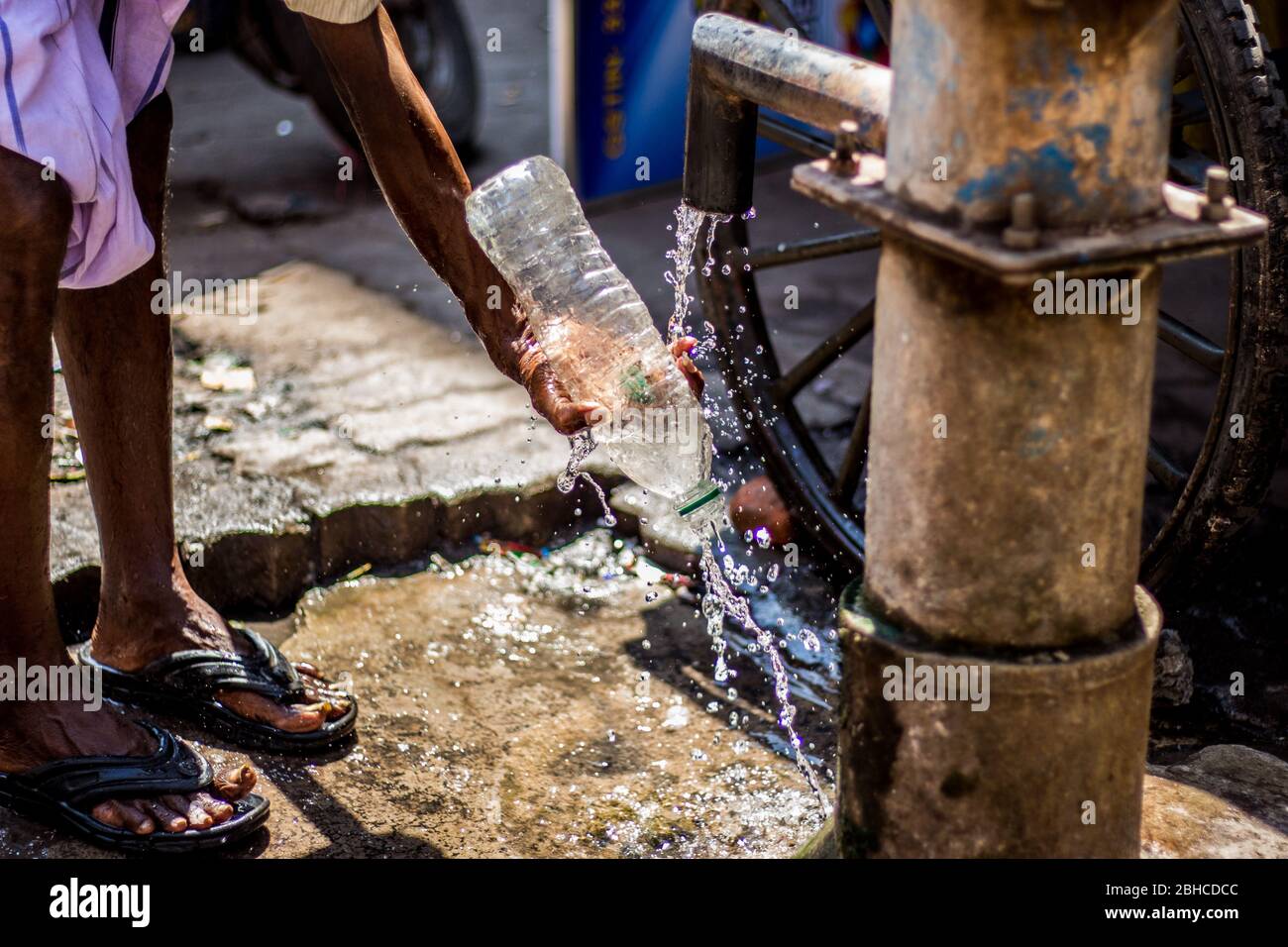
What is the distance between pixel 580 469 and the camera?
3.41 metres

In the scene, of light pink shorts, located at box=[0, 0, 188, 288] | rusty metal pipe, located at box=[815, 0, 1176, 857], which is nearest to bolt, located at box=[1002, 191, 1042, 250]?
rusty metal pipe, located at box=[815, 0, 1176, 857]

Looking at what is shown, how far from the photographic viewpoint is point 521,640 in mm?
3035

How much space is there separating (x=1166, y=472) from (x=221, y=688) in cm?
171

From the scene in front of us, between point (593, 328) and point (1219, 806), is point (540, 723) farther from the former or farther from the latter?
point (1219, 806)

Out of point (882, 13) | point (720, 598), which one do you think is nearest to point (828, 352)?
point (720, 598)

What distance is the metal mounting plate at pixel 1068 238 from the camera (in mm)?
1399

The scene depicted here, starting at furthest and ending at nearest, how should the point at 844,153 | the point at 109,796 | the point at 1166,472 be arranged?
the point at 1166,472, the point at 109,796, the point at 844,153

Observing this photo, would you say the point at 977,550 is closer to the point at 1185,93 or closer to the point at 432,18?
the point at 1185,93

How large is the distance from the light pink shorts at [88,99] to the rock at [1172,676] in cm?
188

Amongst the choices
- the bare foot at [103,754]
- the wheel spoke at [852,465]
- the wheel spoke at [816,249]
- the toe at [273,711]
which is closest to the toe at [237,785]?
the bare foot at [103,754]

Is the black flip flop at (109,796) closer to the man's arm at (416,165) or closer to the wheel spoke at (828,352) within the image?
the man's arm at (416,165)

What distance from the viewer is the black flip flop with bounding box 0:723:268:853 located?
2297 mm

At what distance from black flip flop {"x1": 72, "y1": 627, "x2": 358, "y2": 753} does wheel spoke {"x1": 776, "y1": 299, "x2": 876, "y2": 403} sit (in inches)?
43.3
